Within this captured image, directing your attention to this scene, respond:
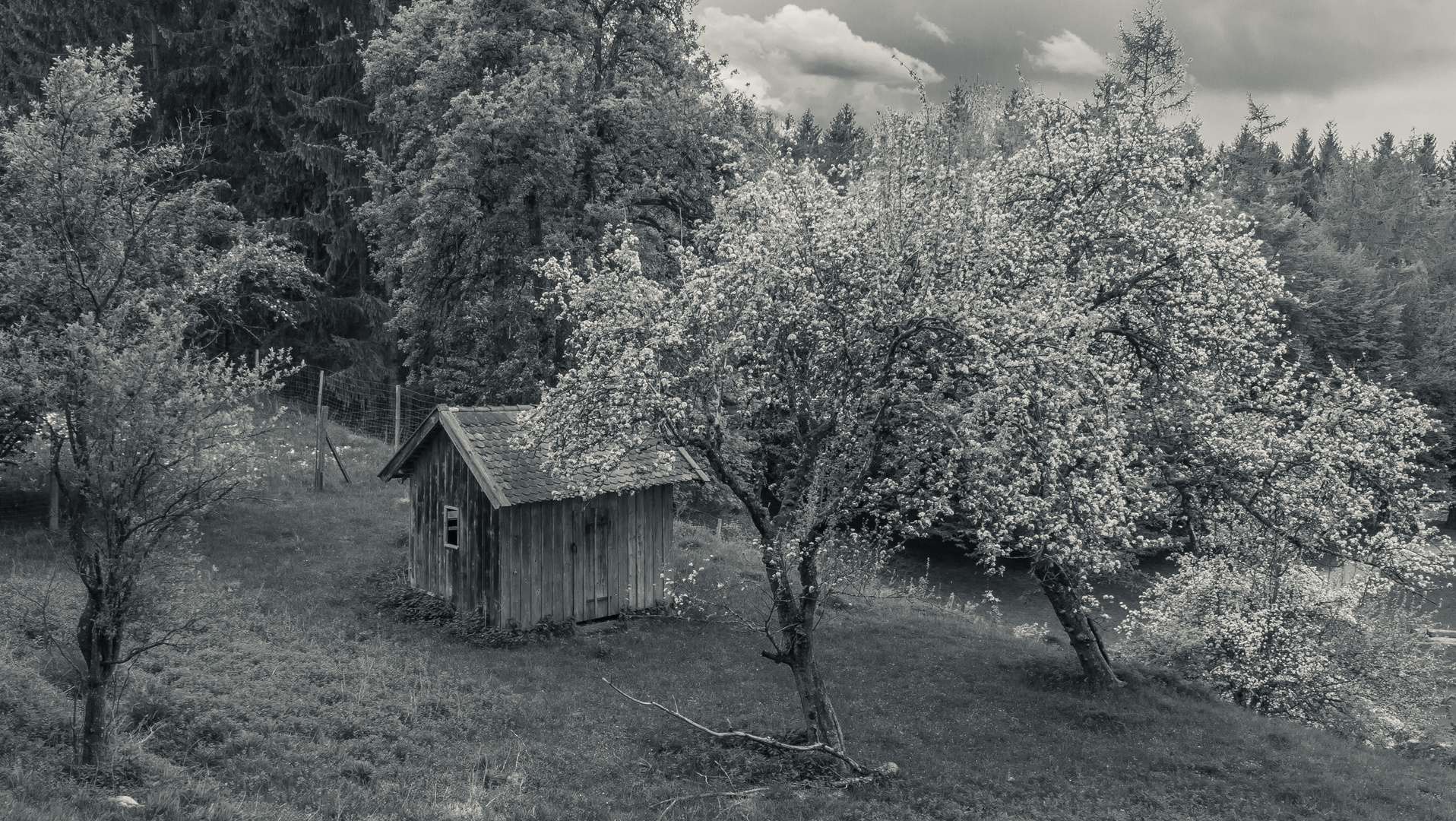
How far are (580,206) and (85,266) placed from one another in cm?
1551

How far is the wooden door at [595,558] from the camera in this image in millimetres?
19625

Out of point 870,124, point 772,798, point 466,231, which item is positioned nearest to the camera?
point 772,798

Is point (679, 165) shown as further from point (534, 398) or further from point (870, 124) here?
point (870, 124)

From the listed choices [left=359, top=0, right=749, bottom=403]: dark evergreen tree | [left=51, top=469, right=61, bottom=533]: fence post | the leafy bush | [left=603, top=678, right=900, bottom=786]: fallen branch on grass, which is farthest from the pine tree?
[left=51, top=469, right=61, bottom=533]: fence post

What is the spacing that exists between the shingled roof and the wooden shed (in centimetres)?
2

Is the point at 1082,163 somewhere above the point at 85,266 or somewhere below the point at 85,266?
above

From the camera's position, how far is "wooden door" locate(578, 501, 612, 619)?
19.6m

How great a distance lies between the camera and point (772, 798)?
1174 centimetres

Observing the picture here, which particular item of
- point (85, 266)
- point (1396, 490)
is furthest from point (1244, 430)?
point (85, 266)

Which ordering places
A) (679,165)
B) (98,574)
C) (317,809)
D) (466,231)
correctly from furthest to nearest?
1. (679,165)
2. (466,231)
3. (317,809)
4. (98,574)

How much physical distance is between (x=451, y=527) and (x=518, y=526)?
1976 millimetres

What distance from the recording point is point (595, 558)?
65.0 ft

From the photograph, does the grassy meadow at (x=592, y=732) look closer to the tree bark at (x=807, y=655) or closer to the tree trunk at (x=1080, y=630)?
the tree trunk at (x=1080, y=630)

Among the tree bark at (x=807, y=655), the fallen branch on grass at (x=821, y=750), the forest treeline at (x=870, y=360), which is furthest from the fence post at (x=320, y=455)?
the tree bark at (x=807, y=655)
